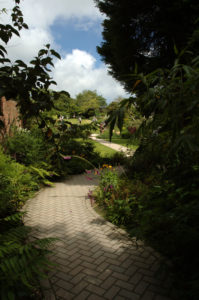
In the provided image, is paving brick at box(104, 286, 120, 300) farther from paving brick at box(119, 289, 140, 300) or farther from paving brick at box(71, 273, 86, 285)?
paving brick at box(71, 273, 86, 285)

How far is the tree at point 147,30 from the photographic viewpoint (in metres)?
6.50

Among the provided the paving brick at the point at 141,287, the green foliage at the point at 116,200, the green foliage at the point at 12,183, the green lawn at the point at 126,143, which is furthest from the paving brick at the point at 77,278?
the green foliage at the point at 12,183

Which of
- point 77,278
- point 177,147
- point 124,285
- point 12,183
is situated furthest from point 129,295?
point 12,183

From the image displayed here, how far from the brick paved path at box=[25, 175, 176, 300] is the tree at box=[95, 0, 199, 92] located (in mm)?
4851

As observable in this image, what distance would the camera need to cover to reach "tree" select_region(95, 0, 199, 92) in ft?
21.3

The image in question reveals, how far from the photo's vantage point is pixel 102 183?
577cm

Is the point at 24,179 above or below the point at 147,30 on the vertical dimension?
below

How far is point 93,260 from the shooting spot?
3215 millimetres

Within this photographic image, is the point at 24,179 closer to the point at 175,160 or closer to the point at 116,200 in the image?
the point at 116,200

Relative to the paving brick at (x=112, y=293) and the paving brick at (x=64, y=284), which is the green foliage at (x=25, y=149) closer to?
the paving brick at (x=64, y=284)

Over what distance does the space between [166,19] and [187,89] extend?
692cm

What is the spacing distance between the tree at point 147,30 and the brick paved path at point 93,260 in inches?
191

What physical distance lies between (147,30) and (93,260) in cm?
748

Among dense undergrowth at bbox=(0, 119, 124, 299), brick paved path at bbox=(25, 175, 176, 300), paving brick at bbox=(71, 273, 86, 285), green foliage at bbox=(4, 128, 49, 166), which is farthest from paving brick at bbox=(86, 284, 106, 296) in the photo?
green foliage at bbox=(4, 128, 49, 166)
